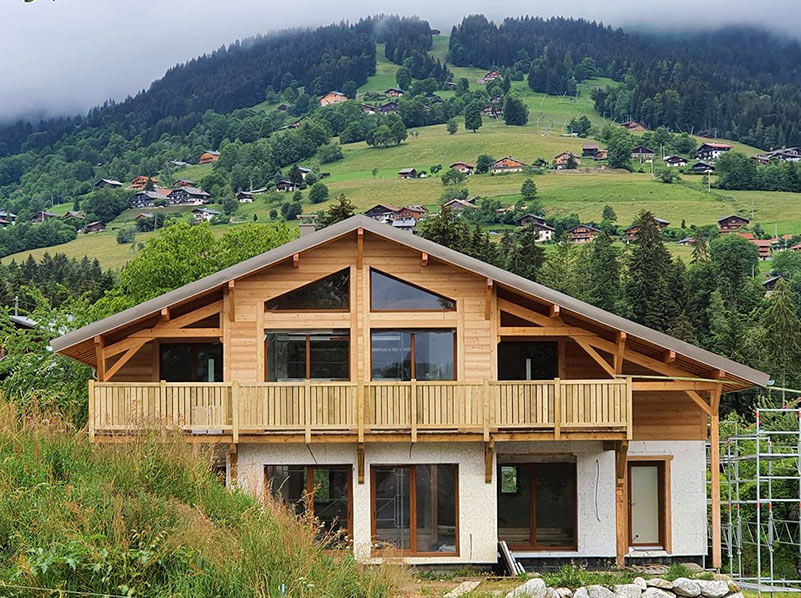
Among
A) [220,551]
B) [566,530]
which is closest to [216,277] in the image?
[566,530]

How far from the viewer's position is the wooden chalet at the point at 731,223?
13712 cm

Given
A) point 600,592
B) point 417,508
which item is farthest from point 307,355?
point 600,592

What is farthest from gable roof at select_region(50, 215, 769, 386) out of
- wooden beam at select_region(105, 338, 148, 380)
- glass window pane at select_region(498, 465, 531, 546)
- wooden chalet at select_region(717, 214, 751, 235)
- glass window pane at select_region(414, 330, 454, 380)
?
wooden chalet at select_region(717, 214, 751, 235)

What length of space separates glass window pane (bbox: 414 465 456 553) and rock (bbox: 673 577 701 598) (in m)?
4.69

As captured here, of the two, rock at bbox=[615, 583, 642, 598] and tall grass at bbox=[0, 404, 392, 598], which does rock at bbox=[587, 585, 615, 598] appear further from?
tall grass at bbox=[0, 404, 392, 598]

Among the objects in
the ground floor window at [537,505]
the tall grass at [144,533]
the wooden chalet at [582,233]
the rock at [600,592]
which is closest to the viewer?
the tall grass at [144,533]

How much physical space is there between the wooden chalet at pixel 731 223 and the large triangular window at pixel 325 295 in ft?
400

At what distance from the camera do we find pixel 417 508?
20.6m

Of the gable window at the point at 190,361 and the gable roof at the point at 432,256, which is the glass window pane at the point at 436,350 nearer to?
the gable roof at the point at 432,256

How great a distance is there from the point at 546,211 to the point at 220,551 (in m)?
137

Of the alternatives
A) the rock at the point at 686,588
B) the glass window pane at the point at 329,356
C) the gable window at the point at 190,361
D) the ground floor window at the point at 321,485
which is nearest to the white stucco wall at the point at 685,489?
the rock at the point at 686,588

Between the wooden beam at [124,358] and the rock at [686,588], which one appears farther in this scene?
the wooden beam at [124,358]

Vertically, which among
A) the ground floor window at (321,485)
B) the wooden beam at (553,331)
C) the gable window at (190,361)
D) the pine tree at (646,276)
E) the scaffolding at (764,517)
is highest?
the pine tree at (646,276)

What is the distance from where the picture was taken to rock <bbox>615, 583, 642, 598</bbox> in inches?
647
